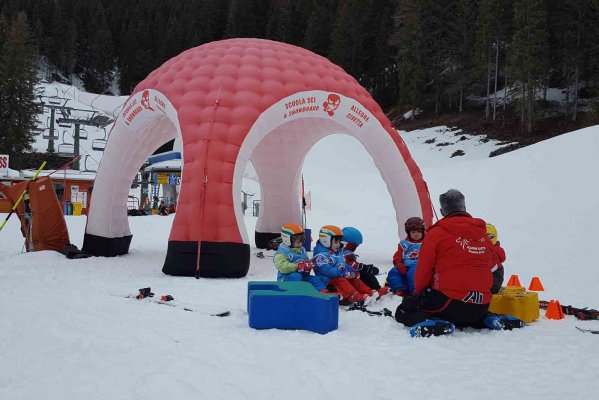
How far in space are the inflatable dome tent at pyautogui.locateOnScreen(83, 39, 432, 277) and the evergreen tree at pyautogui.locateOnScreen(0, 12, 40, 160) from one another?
30.1m

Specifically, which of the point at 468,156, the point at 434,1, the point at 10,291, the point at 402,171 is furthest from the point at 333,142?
the point at 10,291

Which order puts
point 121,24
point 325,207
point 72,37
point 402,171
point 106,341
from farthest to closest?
point 121,24, point 72,37, point 325,207, point 402,171, point 106,341

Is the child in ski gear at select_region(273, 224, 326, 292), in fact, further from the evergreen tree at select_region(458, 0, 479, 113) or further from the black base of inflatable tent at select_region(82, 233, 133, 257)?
the evergreen tree at select_region(458, 0, 479, 113)

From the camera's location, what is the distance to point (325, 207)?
19.4m

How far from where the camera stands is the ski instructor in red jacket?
407 cm

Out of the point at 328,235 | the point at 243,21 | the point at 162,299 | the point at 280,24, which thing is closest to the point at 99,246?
the point at 162,299

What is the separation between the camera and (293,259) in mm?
5480

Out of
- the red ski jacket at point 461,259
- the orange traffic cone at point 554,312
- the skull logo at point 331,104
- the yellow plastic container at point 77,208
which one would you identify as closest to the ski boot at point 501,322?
the red ski jacket at point 461,259

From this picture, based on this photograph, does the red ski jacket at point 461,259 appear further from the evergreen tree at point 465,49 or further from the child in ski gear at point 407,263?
the evergreen tree at point 465,49

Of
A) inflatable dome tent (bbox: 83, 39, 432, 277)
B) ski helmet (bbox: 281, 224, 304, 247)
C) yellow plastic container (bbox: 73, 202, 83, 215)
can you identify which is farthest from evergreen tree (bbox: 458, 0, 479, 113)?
ski helmet (bbox: 281, 224, 304, 247)

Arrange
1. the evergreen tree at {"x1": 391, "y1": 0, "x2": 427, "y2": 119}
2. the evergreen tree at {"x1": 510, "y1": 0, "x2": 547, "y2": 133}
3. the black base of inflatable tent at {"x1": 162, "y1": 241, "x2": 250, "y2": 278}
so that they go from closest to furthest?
the black base of inflatable tent at {"x1": 162, "y1": 241, "x2": 250, "y2": 278} → the evergreen tree at {"x1": 510, "y1": 0, "x2": 547, "y2": 133} → the evergreen tree at {"x1": 391, "y1": 0, "x2": 427, "y2": 119}

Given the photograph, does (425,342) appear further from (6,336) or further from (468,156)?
(468,156)

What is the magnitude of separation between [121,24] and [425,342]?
77526mm

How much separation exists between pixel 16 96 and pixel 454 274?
4027 cm
